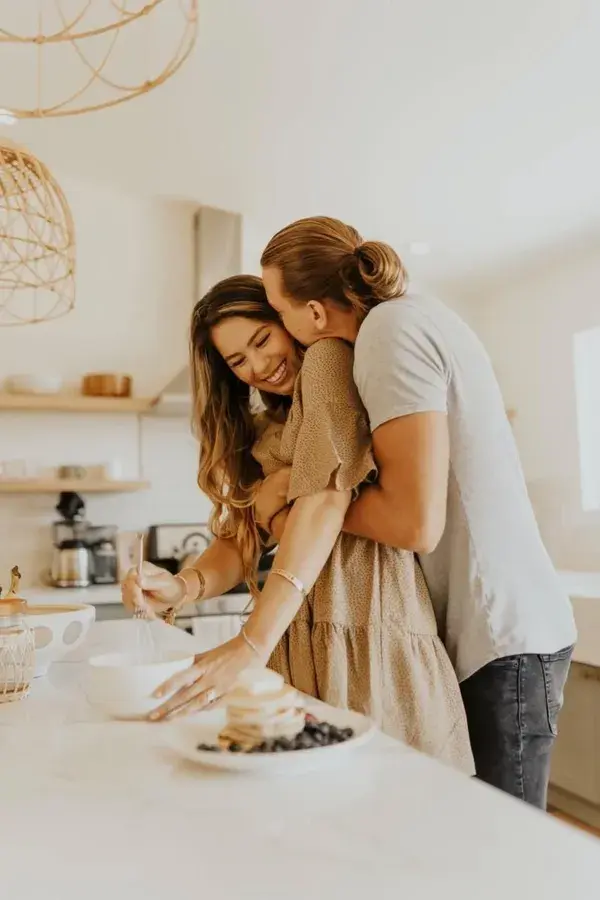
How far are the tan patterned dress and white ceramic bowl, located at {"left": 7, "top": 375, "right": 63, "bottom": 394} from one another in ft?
9.02

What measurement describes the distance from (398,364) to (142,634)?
A: 0.49m

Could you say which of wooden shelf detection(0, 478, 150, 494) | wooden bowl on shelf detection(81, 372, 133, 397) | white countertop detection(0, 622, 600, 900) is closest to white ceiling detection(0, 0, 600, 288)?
wooden bowl on shelf detection(81, 372, 133, 397)

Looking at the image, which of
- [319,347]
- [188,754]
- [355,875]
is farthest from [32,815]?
[319,347]

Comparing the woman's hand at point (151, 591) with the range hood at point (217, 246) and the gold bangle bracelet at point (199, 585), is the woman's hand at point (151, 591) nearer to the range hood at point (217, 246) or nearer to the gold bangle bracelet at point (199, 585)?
the gold bangle bracelet at point (199, 585)

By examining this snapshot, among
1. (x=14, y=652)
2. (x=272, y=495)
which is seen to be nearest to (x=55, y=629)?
(x=14, y=652)

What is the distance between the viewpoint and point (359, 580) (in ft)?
3.92

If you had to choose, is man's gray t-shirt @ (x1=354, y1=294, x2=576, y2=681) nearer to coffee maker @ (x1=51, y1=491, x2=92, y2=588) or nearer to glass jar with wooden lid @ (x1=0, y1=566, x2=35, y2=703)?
glass jar with wooden lid @ (x1=0, y1=566, x2=35, y2=703)

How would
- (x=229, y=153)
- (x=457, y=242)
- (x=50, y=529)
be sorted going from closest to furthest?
(x=229, y=153) < (x=50, y=529) < (x=457, y=242)

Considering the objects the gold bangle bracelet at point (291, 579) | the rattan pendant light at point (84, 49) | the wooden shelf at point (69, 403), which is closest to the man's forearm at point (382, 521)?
the gold bangle bracelet at point (291, 579)

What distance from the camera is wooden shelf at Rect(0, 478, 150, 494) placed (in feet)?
11.9

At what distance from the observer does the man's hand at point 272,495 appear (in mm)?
1306

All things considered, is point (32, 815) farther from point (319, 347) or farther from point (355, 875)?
point (319, 347)

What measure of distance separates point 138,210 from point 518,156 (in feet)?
6.12

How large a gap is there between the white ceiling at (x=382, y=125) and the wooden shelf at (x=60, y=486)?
136cm
